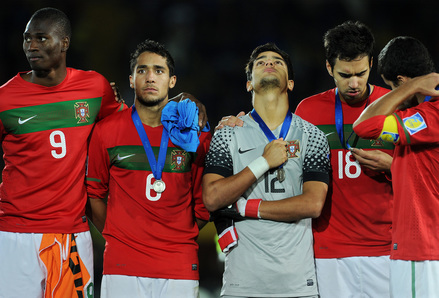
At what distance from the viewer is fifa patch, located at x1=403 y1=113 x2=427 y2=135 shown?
3570 millimetres

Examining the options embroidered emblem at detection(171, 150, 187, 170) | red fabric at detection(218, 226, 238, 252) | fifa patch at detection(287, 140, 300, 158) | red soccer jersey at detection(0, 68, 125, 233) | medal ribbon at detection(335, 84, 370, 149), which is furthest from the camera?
medal ribbon at detection(335, 84, 370, 149)

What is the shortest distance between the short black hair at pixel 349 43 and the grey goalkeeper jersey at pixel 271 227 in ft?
2.35

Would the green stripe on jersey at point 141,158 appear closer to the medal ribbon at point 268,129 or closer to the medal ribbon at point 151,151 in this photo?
the medal ribbon at point 151,151

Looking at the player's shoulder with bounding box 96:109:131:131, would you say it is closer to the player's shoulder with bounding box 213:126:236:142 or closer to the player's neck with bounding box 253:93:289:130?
the player's shoulder with bounding box 213:126:236:142

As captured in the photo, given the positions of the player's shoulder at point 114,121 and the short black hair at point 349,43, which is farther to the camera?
the short black hair at point 349,43

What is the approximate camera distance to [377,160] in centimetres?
407

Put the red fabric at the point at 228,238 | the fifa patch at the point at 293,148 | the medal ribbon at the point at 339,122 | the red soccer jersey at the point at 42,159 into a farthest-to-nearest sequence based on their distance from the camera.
Result: the medal ribbon at the point at 339,122, the red soccer jersey at the point at 42,159, the fifa patch at the point at 293,148, the red fabric at the point at 228,238

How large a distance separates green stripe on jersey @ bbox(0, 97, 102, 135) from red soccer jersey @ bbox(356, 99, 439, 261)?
196 cm

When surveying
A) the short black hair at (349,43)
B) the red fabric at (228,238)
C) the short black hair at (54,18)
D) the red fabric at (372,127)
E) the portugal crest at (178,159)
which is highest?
the short black hair at (54,18)

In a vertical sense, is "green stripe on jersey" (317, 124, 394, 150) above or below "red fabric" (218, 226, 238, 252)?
above

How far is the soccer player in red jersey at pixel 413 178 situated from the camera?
11.7 ft

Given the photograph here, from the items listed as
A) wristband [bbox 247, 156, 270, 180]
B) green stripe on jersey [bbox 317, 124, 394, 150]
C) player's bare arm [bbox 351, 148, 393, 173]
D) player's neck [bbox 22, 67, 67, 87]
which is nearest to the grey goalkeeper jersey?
wristband [bbox 247, 156, 270, 180]

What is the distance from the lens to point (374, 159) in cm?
407

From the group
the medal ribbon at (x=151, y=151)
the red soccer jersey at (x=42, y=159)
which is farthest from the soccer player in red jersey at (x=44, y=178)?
the medal ribbon at (x=151, y=151)
